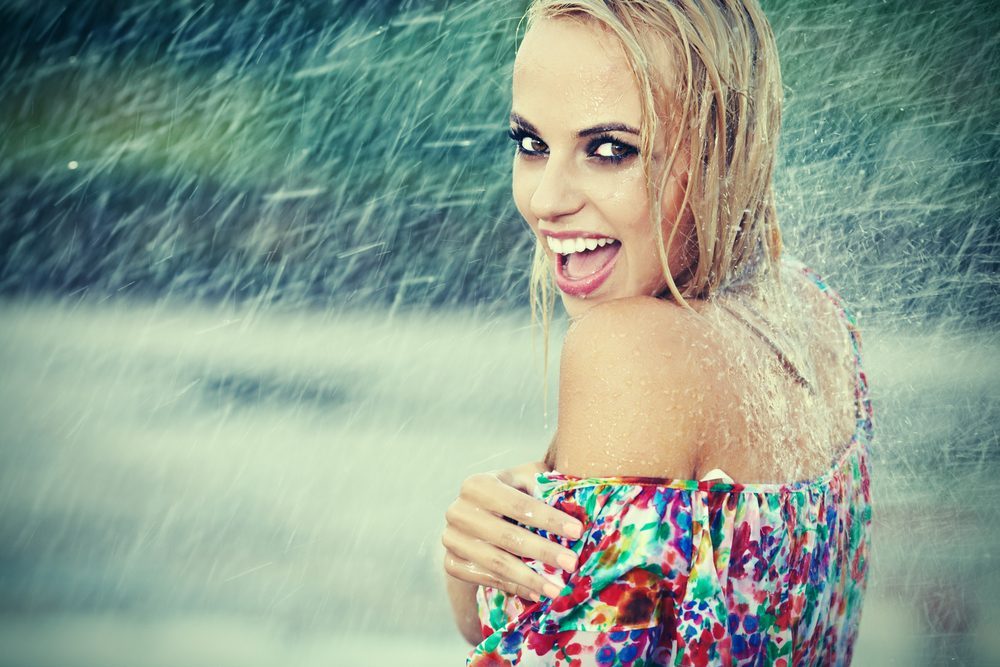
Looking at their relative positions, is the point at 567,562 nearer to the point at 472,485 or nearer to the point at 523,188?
the point at 472,485

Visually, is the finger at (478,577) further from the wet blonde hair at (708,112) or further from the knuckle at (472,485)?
the wet blonde hair at (708,112)

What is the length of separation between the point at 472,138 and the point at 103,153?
152cm

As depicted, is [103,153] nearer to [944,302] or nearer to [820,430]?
[944,302]

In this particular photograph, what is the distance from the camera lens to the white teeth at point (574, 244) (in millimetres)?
1391

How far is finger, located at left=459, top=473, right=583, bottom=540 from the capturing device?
4.00ft

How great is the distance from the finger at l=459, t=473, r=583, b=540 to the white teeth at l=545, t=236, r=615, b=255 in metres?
0.33

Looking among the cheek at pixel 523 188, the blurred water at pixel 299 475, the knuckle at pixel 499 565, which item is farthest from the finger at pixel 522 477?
the blurred water at pixel 299 475

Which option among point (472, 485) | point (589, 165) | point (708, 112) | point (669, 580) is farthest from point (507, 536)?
point (708, 112)

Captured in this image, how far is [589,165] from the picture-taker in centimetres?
136

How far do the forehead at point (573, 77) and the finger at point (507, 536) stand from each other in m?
0.52

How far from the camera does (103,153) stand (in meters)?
3.76

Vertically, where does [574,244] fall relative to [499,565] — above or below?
above

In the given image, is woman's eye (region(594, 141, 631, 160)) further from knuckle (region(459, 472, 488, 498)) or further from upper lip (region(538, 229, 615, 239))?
knuckle (region(459, 472, 488, 498))

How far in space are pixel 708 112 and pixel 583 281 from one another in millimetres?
276
